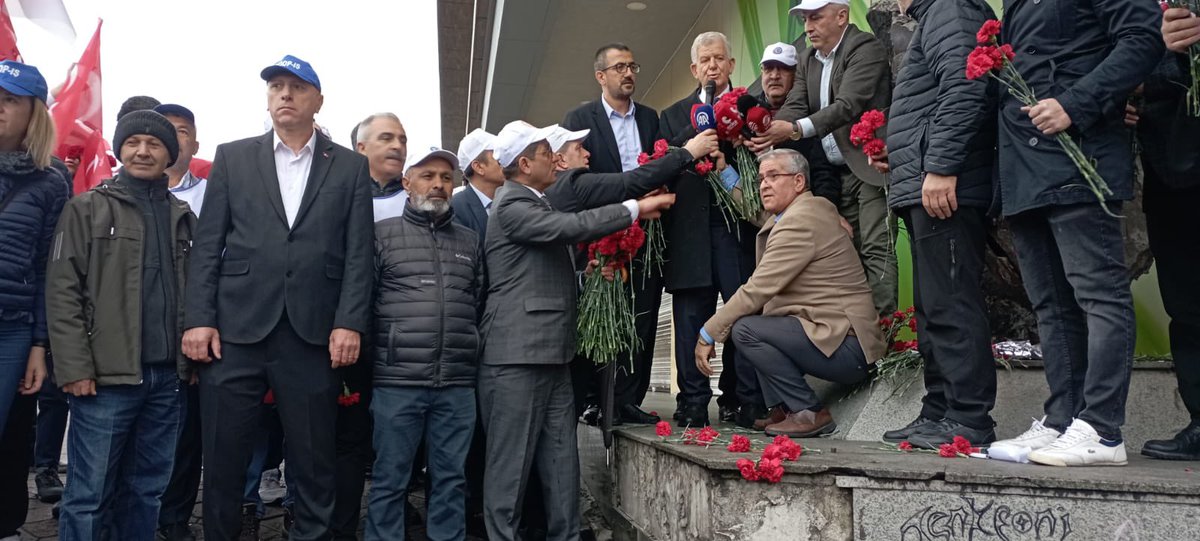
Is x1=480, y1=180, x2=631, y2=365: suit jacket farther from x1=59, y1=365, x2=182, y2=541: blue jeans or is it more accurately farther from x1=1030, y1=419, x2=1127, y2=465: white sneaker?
x1=1030, y1=419, x2=1127, y2=465: white sneaker

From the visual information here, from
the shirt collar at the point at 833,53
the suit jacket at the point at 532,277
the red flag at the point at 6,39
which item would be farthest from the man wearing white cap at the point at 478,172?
the red flag at the point at 6,39

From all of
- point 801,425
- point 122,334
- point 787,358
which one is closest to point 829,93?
point 787,358

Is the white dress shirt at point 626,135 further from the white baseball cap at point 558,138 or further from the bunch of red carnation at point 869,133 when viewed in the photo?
the bunch of red carnation at point 869,133

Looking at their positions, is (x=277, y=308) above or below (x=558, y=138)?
below

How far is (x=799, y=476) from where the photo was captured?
8.29 feet

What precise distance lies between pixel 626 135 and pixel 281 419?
2.22 m

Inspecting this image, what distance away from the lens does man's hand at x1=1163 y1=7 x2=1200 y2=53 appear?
2.54 m

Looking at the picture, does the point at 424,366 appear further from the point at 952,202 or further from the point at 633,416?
the point at 952,202

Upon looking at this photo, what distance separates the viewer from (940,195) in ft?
9.77

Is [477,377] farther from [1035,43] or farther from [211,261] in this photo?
[1035,43]

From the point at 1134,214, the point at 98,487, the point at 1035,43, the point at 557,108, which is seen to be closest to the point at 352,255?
the point at 98,487

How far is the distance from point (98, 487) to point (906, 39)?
3757mm

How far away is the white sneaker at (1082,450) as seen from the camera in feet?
8.29

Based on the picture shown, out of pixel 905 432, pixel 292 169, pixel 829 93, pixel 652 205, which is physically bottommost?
pixel 905 432
